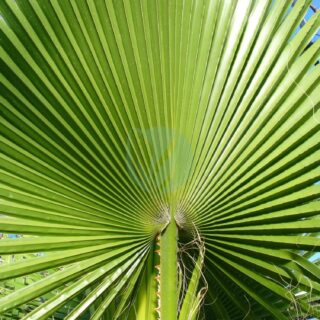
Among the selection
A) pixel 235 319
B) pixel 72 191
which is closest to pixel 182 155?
pixel 72 191

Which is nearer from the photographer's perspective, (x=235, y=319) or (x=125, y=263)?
(x=125, y=263)

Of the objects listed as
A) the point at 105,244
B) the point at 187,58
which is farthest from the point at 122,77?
the point at 105,244

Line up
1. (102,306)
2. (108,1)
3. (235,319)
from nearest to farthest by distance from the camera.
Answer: (108,1) < (102,306) < (235,319)

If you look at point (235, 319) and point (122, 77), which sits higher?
point (122, 77)

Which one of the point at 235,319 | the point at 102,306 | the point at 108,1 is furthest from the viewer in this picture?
the point at 235,319

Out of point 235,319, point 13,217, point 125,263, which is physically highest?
point 13,217

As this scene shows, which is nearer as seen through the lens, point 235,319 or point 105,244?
point 105,244

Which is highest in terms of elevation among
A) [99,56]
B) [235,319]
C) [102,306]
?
[99,56]

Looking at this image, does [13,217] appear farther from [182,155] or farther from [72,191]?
[182,155]

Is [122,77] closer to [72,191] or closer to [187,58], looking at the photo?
[187,58]
